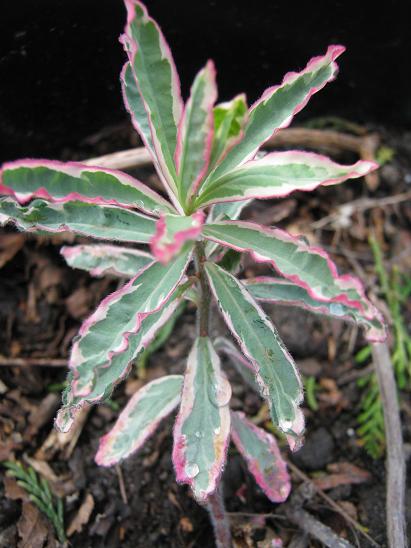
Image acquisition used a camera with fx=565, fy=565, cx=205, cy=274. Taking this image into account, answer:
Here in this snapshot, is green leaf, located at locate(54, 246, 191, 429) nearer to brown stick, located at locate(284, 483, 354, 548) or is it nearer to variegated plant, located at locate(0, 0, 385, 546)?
variegated plant, located at locate(0, 0, 385, 546)

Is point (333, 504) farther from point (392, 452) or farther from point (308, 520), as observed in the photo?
point (392, 452)

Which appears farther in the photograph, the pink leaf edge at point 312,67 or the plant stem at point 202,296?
the plant stem at point 202,296

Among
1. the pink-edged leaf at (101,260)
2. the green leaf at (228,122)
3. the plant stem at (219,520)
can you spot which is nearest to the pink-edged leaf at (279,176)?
the green leaf at (228,122)

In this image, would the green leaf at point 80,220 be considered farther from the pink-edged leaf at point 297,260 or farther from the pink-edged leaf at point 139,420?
the pink-edged leaf at point 139,420

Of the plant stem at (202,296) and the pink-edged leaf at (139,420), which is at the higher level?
the plant stem at (202,296)

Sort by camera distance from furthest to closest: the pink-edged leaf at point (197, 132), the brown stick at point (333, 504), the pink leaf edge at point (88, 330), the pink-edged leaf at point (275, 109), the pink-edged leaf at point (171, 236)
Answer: the brown stick at point (333, 504) < the pink-edged leaf at point (275, 109) < the pink leaf edge at point (88, 330) < the pink-edged leaf at point (197, 132) < the pink-edged leaf at point (171, 236)

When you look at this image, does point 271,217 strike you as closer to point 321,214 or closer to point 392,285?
point 321,214

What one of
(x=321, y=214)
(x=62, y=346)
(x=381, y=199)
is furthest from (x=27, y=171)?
(x=381, y=199)
